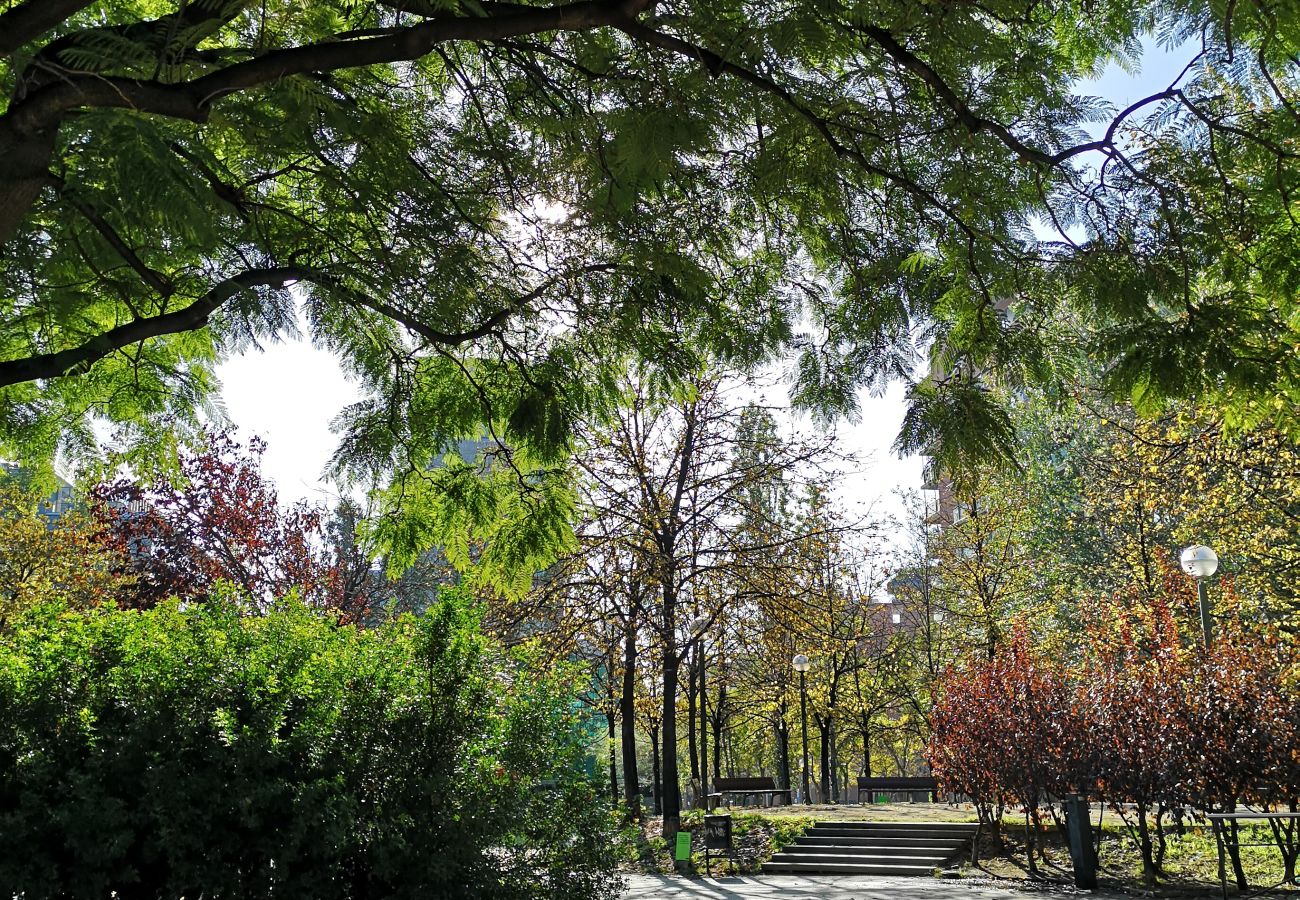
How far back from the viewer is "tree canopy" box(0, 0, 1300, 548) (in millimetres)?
4215

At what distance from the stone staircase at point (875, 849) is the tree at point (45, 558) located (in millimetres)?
14667

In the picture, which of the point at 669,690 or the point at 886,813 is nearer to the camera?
the point at 669,690

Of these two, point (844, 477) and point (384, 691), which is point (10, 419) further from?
point (844, 477)

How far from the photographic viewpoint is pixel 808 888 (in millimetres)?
14750

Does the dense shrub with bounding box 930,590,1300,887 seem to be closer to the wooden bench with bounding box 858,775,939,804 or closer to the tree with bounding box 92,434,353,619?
the wooden bench with bounding box 858,775,939,804

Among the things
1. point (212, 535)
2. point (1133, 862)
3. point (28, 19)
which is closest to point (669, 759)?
point (1133, 862)

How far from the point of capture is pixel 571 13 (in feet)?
13.9

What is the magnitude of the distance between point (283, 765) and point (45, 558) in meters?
19.2

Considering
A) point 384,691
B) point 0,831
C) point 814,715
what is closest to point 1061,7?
point 384,691

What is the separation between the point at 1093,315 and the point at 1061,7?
6.62ft

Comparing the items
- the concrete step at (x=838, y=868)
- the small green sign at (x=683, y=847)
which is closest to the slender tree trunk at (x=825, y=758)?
the concrete step at (x=838, y=868)

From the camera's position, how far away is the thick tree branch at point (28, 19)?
11.9 feet

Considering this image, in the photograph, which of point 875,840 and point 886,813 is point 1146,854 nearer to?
point 875,840

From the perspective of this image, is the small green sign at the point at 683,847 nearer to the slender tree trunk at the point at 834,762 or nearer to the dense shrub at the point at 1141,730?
the dense shrub at the point at 1141,730
